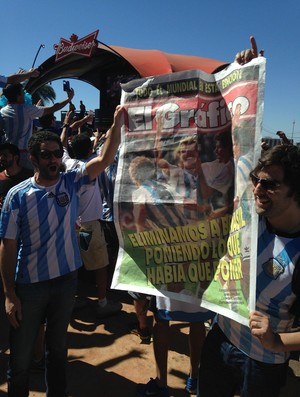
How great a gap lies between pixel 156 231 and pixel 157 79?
74cm

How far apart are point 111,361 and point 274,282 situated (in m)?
2.11

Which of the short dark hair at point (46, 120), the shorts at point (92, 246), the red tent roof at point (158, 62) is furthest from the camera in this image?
the red tent roof at point (158, 62)

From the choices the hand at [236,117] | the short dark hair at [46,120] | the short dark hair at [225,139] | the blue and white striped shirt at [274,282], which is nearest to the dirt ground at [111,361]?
the blue and white striped shirt at [274,282]

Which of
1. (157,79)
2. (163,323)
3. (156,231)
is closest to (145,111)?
(157,79)

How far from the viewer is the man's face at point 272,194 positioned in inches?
52.7

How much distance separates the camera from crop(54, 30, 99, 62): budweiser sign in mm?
7160

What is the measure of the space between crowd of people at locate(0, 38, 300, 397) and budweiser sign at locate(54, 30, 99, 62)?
191 inches

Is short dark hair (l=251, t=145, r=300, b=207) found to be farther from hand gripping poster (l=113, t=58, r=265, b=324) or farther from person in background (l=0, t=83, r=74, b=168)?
person in background (l=0, t=83, r=74, b=168)

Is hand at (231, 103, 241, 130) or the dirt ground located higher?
hand at (231, 103, 241, 130)

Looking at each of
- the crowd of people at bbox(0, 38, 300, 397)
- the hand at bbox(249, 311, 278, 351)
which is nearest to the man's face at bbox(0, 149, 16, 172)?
the crowd of people at bbox(0, 38, 300, 397)

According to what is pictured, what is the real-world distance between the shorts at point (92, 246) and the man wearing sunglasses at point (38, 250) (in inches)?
A: 61.9

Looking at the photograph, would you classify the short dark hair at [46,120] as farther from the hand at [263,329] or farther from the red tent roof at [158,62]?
the hand at [263,329]

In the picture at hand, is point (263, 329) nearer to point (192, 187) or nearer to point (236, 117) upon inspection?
point (192, 187)

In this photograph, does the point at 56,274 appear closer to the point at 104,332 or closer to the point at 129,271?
the point at 129,271
